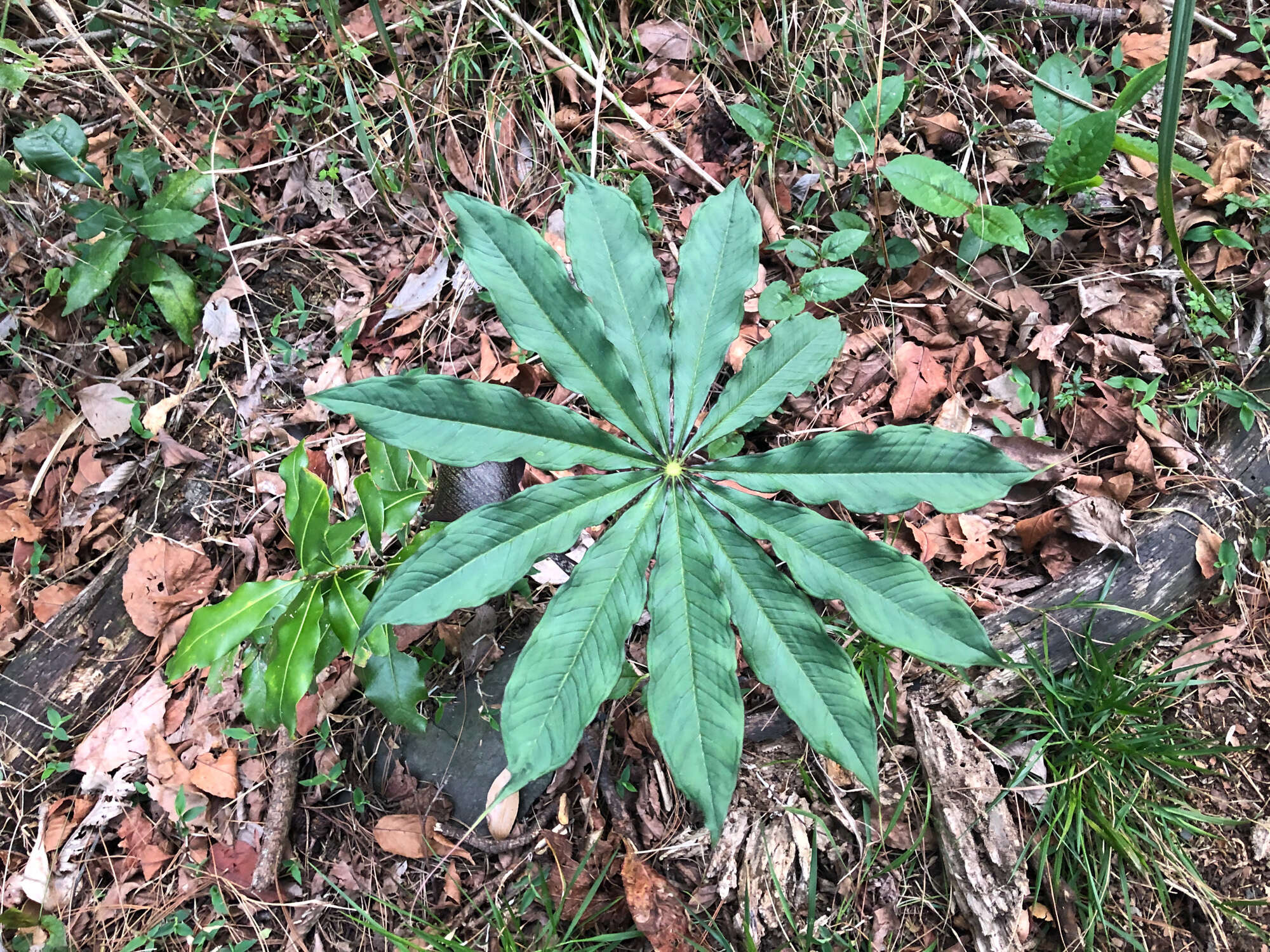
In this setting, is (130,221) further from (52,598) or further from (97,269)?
(52,598)

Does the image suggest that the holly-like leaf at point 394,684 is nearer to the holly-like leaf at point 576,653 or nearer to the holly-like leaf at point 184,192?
the holly-like leaf at point 576,653

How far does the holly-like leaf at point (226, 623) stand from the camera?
1.53m

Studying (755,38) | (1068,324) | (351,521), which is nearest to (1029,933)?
(1068,324)

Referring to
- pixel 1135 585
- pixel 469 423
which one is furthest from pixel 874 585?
pixel 1135 585

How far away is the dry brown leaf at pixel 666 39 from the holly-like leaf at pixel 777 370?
57.6 inches

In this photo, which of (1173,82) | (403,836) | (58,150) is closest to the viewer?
(1173,82)

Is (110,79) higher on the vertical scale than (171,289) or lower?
higher

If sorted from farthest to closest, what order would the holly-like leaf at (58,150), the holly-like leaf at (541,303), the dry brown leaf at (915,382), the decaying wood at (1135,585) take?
the holly-like leaf at (58,150) → the dry brown leaf at (915,382) → the decaying wood at (1135,585) → the holly-like leaf at (541,303)

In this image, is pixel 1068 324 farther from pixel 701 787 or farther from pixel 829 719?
pixel 701 787

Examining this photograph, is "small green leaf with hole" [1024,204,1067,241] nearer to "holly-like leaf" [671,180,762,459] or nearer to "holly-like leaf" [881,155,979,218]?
"holly-like leaf" [881,155,979,218]

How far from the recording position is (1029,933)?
1.67m

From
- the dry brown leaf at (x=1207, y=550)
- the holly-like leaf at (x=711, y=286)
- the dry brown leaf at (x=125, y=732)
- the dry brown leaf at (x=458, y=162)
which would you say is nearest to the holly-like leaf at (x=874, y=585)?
the holly-like leaf at (x=711, y=286)

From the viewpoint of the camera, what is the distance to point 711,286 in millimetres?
1337

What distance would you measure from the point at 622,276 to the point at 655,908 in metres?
1.45
